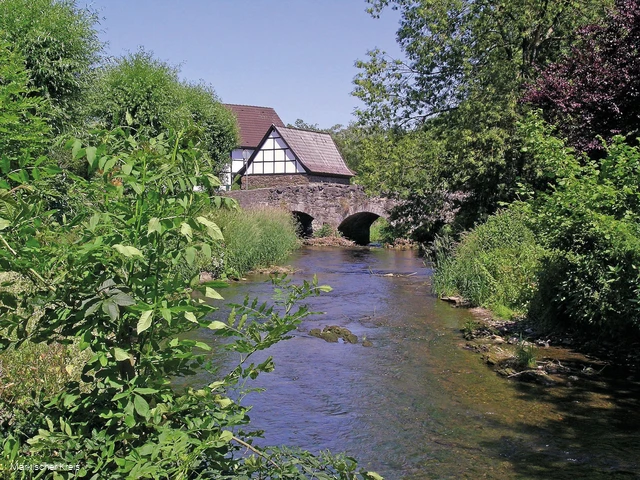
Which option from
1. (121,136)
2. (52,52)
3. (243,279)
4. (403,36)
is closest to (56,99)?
(52,52)

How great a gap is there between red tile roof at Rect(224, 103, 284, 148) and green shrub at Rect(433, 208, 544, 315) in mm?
36071

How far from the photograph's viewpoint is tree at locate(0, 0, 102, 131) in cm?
1494

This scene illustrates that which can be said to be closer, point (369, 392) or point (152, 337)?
point (152, 337)

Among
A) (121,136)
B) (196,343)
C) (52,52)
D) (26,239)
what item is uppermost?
(52,52)

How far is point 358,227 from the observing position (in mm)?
37844

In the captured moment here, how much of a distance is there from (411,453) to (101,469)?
3.98 m

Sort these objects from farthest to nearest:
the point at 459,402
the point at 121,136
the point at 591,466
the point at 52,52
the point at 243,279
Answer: the point at 243,279 → the point at 52,52 → the point at 459,402 → the point at 591,466 → the point at 121,136

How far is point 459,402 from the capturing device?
7824mm

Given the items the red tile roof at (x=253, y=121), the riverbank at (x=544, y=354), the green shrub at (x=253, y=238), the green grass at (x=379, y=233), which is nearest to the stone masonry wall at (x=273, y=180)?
the red tile roof at (x=253, y=121)

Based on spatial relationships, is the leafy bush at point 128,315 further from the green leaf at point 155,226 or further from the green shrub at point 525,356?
→ the green shrub at point 525,356

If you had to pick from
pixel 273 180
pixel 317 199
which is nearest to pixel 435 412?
pixel 317 199

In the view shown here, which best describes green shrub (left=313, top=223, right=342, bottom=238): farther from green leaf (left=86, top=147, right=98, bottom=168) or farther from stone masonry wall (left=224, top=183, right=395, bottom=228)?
green leaf (left=86, top=147, right=98, bottom=168)

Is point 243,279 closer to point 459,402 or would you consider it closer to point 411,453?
point 459,402

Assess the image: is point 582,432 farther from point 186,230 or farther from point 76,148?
point 76,148
